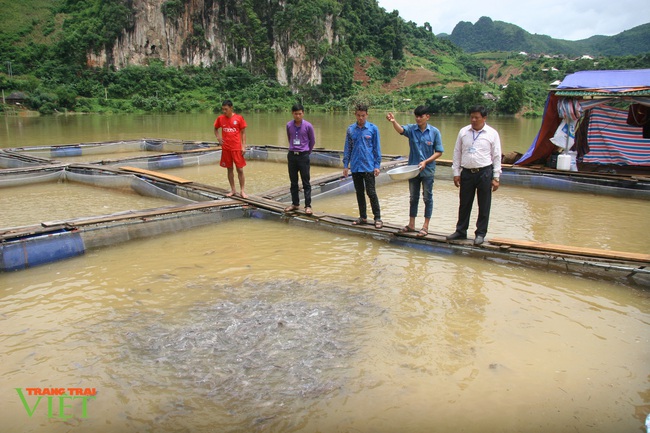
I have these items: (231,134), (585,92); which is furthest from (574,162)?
(231,134)

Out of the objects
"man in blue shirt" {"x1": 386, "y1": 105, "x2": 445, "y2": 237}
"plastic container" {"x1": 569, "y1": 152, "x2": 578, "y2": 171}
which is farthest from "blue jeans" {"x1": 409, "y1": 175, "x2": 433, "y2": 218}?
"plastic container" {"x1": 569, "y1": 152, "x2": 578, "y2": 171}

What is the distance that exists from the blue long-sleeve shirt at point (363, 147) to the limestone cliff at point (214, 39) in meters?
68.4

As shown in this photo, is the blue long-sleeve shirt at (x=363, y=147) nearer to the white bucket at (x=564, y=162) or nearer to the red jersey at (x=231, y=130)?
the red jersey at (x=231, y=130)

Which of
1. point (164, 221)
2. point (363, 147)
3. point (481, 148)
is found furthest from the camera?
point (164, 221)

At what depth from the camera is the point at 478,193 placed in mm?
4891

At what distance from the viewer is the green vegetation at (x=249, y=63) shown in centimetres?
5606

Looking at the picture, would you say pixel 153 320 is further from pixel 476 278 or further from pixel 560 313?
pixel 560 313

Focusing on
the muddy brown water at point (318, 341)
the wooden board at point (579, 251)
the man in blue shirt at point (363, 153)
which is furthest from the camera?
the man in blue shirt at point (363, 153)

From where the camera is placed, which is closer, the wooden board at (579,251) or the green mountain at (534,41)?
the wooden board at (579,251)

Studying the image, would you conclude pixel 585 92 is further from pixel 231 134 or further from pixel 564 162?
pixel 231 134

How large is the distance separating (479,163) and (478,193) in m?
0.36

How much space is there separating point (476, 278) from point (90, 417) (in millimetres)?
3380

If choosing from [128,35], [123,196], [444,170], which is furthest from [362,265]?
[128,35]

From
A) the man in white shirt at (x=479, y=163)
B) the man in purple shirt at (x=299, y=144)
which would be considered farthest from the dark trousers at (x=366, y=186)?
the man in white shirt at (x=479, y=163)
